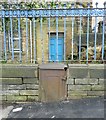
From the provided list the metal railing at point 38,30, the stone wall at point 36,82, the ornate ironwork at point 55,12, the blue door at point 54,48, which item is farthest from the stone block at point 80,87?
the ornate ironwork at point 55,12

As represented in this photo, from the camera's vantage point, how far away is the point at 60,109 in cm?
445

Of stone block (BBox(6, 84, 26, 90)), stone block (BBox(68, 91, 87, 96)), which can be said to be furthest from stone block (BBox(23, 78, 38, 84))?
stone block (BBox(68, 91, 87, 96))

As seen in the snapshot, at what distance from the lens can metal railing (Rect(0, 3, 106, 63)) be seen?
4828 millimetres

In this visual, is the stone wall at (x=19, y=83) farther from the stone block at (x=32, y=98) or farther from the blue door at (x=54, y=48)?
the blue door at (x=54, y=48)

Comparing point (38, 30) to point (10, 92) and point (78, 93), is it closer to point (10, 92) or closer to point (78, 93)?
point (10, 92)

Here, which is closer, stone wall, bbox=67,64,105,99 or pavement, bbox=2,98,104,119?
pavement, bbox=2,98,104,119

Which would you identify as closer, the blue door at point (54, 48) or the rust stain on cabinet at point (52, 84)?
the rust stain on cabinet at point (52, 84)

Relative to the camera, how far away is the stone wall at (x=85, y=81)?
481 centimetres

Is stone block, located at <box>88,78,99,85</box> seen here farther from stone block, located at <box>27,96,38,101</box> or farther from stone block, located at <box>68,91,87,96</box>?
stone block, located at <box>27,96,38,101</box>

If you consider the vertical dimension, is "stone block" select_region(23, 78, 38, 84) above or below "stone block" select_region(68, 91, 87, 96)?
above

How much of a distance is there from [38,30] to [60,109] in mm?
1759

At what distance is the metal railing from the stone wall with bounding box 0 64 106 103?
0.86 feet

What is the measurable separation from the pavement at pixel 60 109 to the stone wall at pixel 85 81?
0.13 metres

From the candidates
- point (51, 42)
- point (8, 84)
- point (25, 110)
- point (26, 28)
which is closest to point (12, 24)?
point (26, 28)
